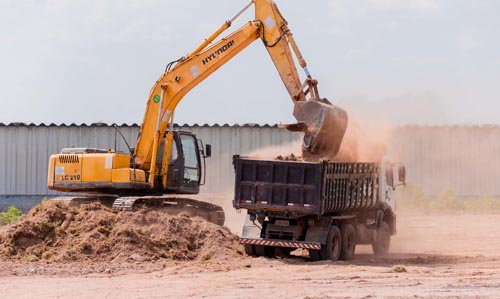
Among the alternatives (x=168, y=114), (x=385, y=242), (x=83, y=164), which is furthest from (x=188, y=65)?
(x=385, y=242)

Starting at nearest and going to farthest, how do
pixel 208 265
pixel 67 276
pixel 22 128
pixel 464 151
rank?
pixel 67 276 → pixel 208 265 → pixel 22 128 → pixel 464 151

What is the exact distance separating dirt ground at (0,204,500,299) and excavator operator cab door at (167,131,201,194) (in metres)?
3.61

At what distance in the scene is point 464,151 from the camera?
41062mm

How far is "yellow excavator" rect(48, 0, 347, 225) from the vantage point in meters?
21.7

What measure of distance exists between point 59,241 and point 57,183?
323 centimetres

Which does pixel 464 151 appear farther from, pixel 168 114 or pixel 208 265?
pixel 208 265

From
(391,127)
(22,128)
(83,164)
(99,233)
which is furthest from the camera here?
(22,128)

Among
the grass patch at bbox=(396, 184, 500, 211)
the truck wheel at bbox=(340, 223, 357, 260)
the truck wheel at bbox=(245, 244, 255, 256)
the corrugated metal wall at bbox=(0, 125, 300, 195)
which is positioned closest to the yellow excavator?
the truck wheel at bbox=(340, 223, 357, 260)

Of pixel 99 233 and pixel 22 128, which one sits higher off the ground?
pixel 22 128

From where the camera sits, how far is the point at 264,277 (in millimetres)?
16891

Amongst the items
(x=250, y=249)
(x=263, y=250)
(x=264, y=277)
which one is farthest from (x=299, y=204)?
(x=264, y=277)

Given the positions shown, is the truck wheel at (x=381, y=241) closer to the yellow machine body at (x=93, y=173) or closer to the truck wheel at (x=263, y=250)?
the truck wheel at (x=263, y=250)

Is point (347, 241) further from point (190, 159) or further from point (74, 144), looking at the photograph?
point (74, 144)

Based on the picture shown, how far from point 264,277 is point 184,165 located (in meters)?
6.88
